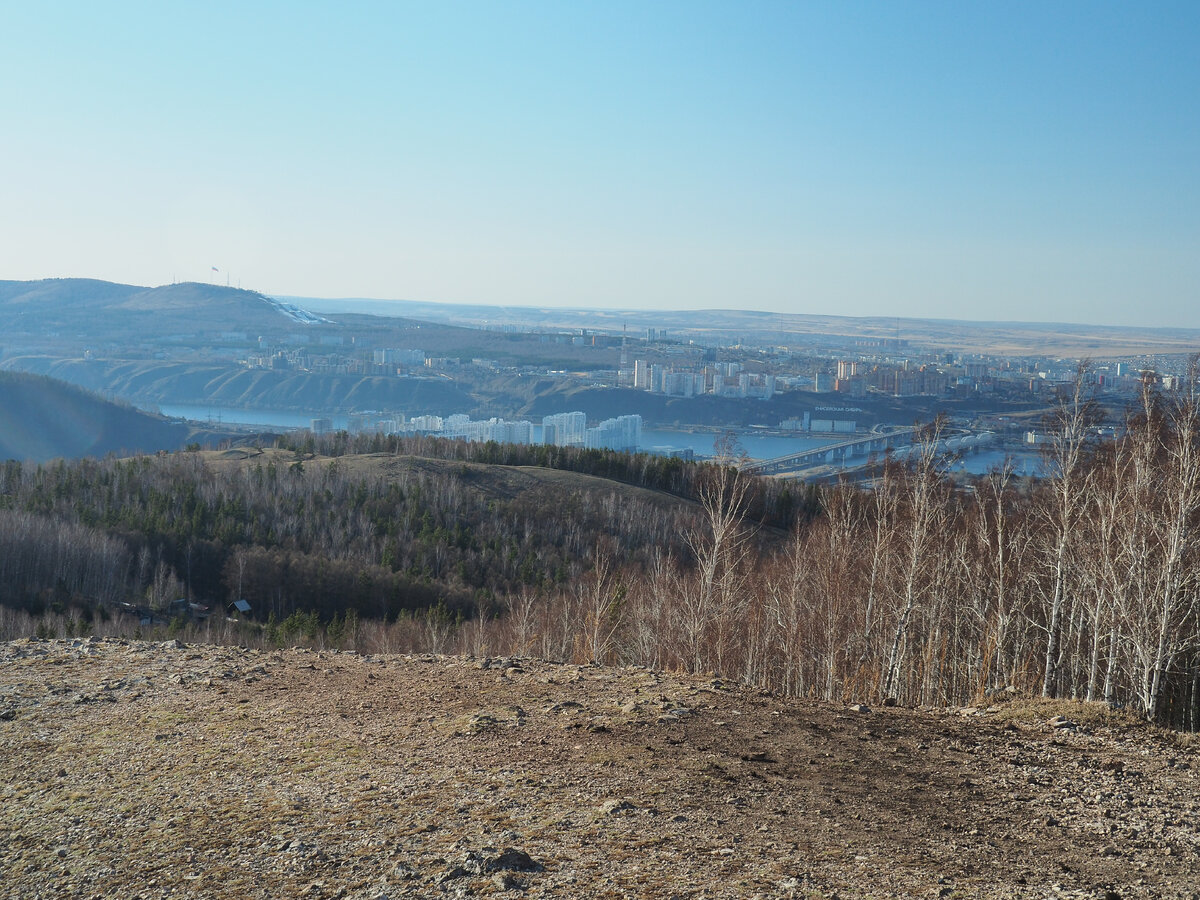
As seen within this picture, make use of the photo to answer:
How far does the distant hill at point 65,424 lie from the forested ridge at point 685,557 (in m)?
45.3

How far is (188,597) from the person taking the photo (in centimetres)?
4869

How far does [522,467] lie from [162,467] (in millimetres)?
27221

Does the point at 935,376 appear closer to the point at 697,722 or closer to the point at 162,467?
the point at 162,467

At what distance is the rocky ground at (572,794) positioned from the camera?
21.2ft

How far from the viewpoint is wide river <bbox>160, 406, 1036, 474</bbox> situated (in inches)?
4333

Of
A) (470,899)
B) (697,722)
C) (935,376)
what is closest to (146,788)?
(470,899)

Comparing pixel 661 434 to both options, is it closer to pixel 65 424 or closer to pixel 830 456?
pixel 830 456

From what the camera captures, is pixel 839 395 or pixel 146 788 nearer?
pixel 146 788

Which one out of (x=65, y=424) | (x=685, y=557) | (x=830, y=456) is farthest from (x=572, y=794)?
(x=65, y=424)

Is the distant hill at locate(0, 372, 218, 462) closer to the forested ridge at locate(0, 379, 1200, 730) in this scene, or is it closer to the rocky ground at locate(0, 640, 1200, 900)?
the forested ridge at locate(0, 379, 1200, 730)

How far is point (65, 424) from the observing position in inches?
4818

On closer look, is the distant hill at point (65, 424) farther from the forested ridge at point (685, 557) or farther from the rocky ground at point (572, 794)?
the rocky ground at point (572, 794)

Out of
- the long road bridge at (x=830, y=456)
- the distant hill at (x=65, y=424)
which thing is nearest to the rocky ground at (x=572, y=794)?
the long road bridge at (x=830, y=456)

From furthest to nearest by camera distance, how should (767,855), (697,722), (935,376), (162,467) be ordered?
(935,376) → (162,467) → (697,722) → (767,855)
